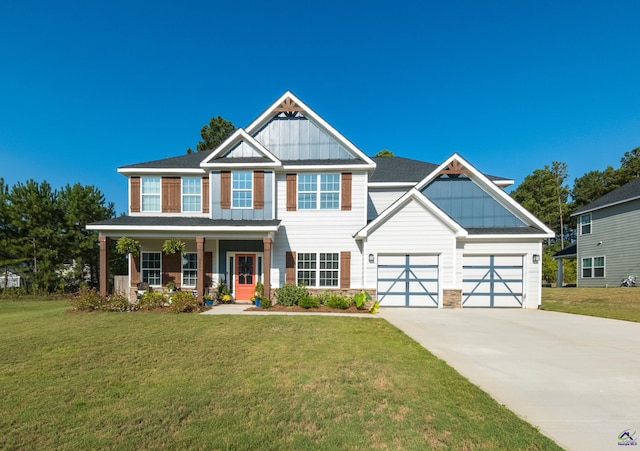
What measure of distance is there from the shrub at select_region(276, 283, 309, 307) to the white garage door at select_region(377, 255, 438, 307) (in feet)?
11.2

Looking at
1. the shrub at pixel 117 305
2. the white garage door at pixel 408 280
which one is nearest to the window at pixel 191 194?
the shrub at pixel 117 305

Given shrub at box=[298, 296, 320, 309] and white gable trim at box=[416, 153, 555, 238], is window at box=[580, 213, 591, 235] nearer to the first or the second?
white gable trim at box=[416, 153, 555, 238]

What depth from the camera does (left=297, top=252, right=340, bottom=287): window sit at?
542 inches

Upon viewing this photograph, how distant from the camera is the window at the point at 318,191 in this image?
45.8 feet

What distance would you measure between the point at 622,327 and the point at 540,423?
29.5ft

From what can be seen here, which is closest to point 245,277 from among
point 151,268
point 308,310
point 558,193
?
point 308,310

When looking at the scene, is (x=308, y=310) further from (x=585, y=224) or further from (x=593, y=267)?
(x=585, y=224)

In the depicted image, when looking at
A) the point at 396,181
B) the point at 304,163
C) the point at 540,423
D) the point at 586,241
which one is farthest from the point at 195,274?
the point at 586,241

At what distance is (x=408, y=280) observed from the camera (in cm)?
1322

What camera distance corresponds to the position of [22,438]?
3.15 m

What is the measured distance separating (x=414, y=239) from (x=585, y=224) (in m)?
20.4

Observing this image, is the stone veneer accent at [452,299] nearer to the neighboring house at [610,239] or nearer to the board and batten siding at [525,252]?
the board and batten siding at [525,252]

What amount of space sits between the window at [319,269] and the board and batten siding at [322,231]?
287 millimetres

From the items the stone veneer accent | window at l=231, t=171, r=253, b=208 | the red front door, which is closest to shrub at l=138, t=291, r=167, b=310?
the red front door
